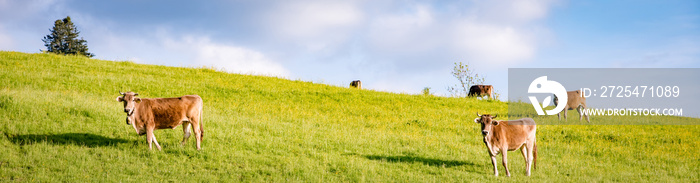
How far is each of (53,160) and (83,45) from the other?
70.6 meters

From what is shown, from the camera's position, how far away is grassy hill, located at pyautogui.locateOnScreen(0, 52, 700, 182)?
49.6 feet

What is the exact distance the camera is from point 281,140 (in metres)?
19.7

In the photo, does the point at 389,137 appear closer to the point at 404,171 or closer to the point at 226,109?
the point at 404,171

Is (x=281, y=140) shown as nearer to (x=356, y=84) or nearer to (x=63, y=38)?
(x=356, y=84)

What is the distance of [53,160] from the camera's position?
49.6 ft

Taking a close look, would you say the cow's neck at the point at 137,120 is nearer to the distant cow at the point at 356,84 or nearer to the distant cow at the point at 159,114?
the distant cow at the point at 159,114

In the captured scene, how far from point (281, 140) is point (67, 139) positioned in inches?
293

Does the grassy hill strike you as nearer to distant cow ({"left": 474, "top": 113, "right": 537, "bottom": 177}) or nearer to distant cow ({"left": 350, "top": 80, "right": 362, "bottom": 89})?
distant cow ({"left": 474, "top": 113, "right": 537, "bottom": 177})

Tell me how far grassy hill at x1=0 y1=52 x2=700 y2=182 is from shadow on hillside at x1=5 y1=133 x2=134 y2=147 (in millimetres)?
36

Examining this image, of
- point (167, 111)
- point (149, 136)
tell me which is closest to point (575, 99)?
point (167, 111)

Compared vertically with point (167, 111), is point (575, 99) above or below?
above

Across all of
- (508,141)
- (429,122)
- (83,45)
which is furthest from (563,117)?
(83,45)

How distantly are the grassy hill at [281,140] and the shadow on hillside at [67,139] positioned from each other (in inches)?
1.4

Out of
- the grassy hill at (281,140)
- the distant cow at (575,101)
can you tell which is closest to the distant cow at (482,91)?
the grassy hill at (281,140)
